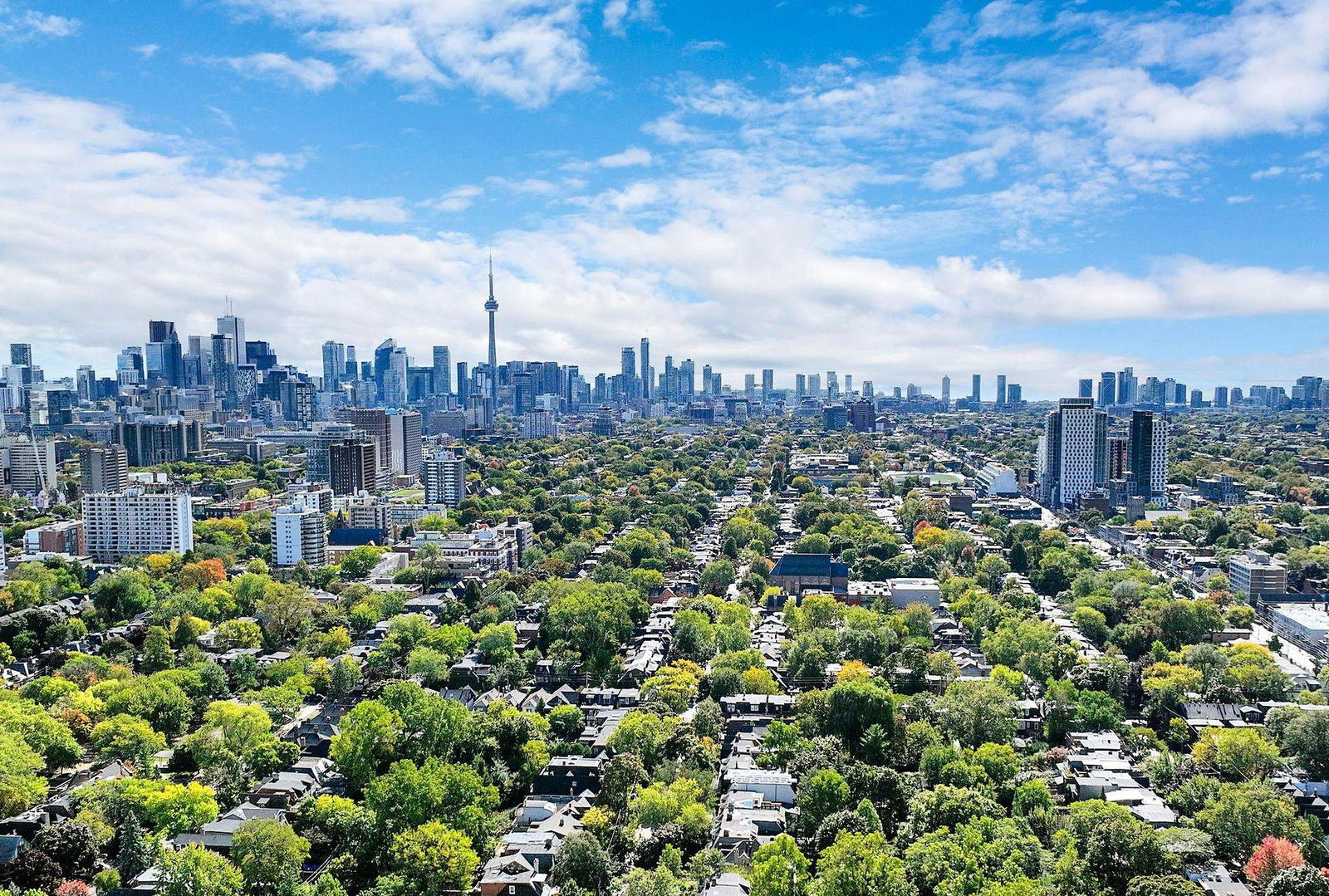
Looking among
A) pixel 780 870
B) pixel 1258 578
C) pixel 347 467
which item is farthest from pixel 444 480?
pixel 780 870

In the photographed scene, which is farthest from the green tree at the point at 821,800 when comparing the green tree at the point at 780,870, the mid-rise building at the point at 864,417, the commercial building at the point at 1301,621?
the mid-rise building at the point at 864,417

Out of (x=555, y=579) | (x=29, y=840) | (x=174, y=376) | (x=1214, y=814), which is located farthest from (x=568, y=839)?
(x=174, y=376)

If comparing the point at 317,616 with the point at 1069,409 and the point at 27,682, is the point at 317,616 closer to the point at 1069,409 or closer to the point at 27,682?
the point at 27,682

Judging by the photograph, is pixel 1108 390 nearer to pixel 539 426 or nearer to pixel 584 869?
pixel 539 426

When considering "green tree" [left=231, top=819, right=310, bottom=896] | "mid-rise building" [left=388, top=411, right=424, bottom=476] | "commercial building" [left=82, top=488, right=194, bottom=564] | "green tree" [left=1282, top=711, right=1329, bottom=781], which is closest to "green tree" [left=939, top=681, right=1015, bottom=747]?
"green tree" [left=1282, top=711, right=1329, bottom=781]

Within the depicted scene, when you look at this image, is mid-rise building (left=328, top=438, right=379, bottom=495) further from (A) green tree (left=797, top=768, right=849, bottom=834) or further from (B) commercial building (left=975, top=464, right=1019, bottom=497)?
(A) green tree (left=797, top=768, right=849, bottom=834)

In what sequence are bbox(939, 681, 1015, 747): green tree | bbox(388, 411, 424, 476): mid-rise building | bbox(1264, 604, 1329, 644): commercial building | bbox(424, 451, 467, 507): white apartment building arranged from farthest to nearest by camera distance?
bbox(388, 411, 424, 476): mid-rise building, bbox(424, 451, 467, 507): white apartment building, bbox(1264, 604, 1329, 644): commercial building, bbox(939, 681, 1015, 747): green tree
